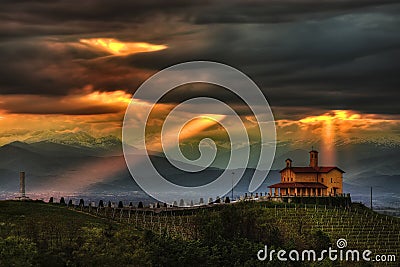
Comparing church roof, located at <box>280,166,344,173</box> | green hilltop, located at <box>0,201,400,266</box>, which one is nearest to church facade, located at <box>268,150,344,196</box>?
church roof, located at <box>280,166,344,173</box>

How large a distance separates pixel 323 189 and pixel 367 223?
109 ft

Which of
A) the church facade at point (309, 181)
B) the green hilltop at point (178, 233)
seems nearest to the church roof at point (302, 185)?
the church facade at point (309, 181)

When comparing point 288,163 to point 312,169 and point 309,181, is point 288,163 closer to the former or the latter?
point 312,169

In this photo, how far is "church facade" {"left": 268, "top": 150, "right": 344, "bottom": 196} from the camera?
511 ft

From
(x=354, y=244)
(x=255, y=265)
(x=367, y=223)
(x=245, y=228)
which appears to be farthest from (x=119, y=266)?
(x=367, y=223)

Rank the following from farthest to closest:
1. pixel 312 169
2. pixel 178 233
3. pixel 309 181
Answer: pixel 312 169
pixel 309 181
pixel 178 233

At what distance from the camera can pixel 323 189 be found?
156875 millimetres

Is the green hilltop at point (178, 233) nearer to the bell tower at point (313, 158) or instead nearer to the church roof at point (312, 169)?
the church roof at point (312, 169)

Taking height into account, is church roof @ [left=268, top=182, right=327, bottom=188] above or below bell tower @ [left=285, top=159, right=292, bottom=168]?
below

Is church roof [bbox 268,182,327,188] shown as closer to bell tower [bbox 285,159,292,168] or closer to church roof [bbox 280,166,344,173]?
church roof [bbox 280,166,344,173]

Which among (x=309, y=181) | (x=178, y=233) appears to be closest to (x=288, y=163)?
(x=309, y=181)

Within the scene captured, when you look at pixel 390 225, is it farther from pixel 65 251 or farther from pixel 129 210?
pixel 65 251

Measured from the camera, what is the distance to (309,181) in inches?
6255

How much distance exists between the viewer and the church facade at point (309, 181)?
156 meters
